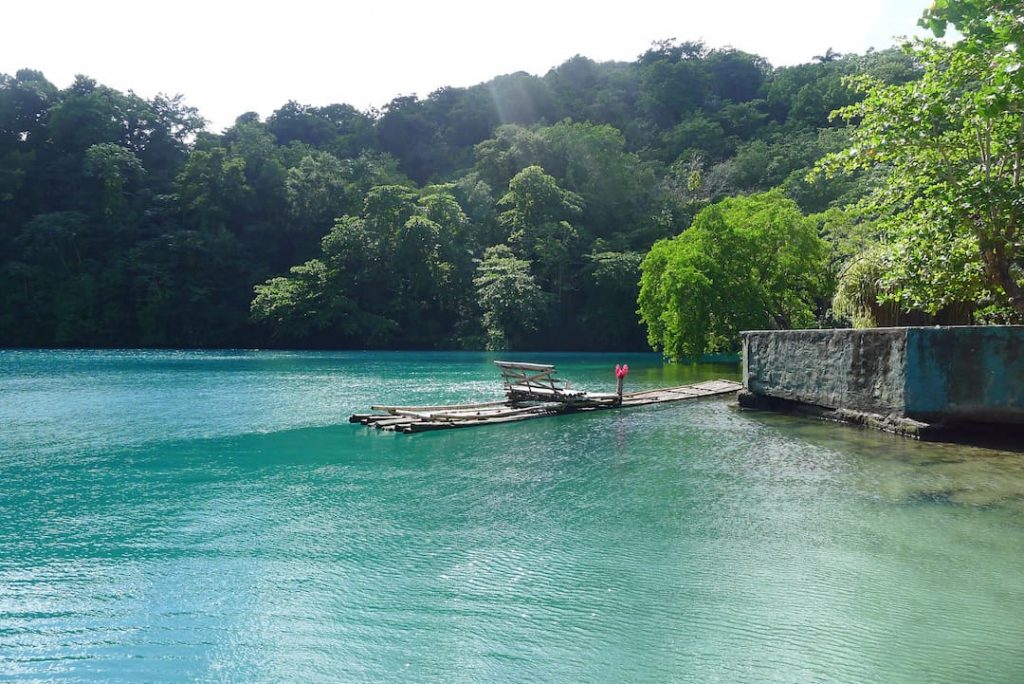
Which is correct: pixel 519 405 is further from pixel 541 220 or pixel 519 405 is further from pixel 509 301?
pixel 541 220

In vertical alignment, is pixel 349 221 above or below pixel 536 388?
above

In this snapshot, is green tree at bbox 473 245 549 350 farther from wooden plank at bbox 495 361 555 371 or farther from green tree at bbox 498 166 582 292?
wooden plank at bbox 495 361 555 371

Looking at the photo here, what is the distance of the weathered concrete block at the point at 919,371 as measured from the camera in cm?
1306

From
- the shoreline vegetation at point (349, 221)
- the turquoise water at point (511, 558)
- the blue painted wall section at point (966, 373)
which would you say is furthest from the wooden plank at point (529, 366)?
the shoreline vegetation at point (349, 221)

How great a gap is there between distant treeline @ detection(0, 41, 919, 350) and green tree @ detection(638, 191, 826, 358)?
17.3 metres

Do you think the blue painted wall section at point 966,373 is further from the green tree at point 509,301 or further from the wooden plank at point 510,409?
the green tree at point 509,301

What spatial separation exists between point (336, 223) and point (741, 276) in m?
35.5

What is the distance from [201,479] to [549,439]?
7045 millimetres

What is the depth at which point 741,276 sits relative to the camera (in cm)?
3077

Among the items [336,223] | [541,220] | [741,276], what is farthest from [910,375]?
[336,223]

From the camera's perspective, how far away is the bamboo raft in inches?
645

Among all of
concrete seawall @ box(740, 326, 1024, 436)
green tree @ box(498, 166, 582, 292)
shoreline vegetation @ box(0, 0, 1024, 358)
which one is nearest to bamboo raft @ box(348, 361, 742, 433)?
concrete seawall @ box(740, 326, 1024, 436)

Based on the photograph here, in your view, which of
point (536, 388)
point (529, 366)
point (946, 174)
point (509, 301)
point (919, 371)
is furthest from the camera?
point (509, 301)

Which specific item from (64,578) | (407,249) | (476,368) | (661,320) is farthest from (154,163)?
(64,578)
